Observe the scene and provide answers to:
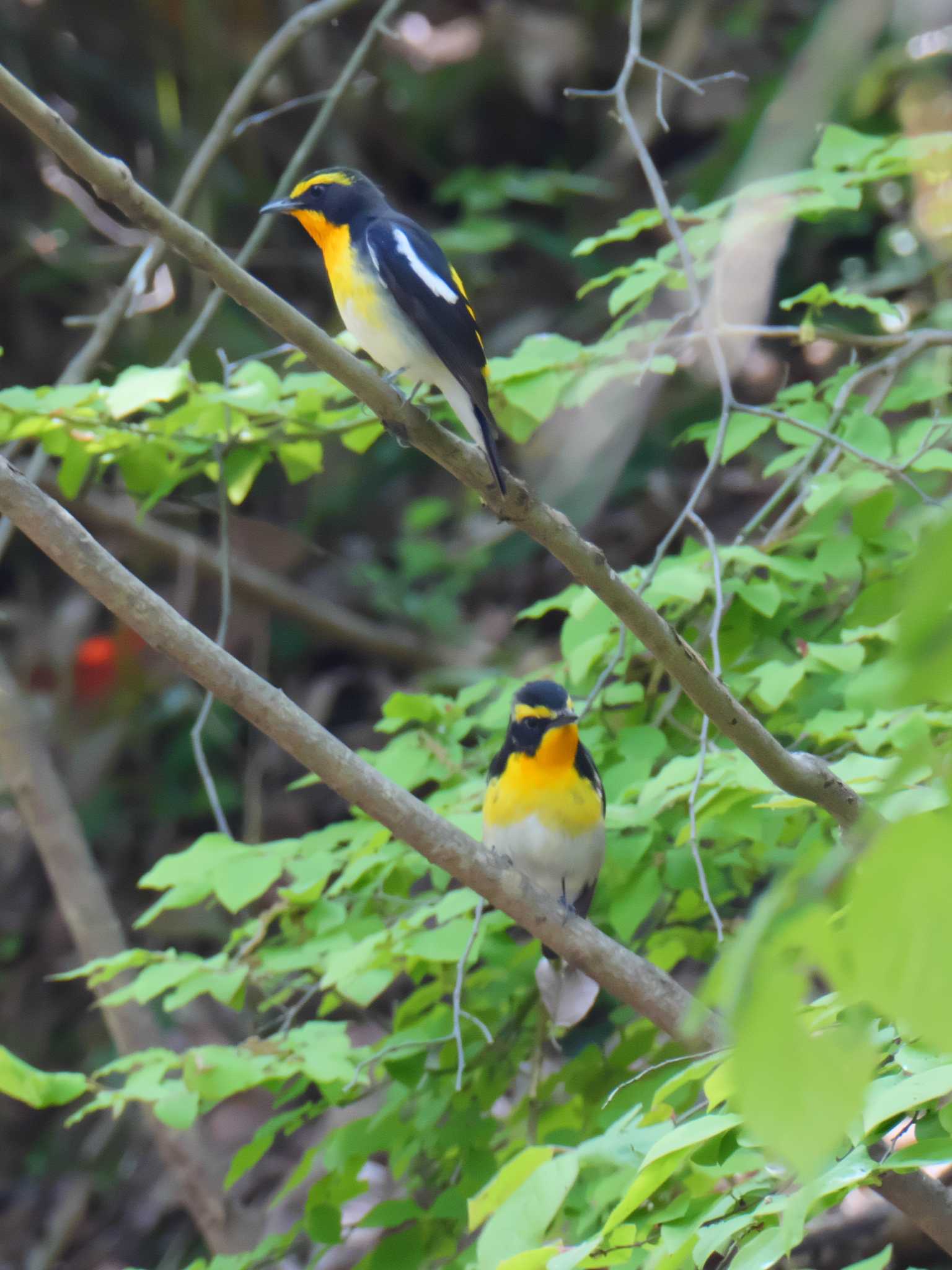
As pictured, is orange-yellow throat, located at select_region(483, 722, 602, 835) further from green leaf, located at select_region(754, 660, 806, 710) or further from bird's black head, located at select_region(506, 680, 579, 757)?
green leaf, located at select_region(754, 660, 806, 710)

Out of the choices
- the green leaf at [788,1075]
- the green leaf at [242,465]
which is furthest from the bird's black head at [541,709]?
the green leaf at [788,1075]

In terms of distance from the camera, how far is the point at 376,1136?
2.50 meters

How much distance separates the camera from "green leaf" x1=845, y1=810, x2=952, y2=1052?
430mm

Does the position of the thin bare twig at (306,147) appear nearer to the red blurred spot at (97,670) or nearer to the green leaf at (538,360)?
the green leaf at (538,360)

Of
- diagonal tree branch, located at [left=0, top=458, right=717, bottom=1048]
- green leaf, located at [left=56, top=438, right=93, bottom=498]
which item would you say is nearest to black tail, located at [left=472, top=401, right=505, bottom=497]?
diagonal tree branch, located at [left=0, top=458, right=717, bottom=1048]

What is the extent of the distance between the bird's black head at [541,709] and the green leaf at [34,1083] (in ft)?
4.07

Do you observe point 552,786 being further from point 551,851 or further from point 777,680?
point 777,680

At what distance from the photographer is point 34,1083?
1.99 meters

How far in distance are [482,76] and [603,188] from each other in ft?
4.27

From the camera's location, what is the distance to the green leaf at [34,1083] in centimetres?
171

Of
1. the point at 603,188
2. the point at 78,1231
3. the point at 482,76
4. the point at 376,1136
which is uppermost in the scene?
the point at 482,76

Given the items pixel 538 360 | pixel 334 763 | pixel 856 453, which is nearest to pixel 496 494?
pixel 334 763

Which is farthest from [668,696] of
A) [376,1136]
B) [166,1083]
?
[166,1083]

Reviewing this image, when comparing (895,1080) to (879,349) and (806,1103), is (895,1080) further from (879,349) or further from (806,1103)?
(879,349)
